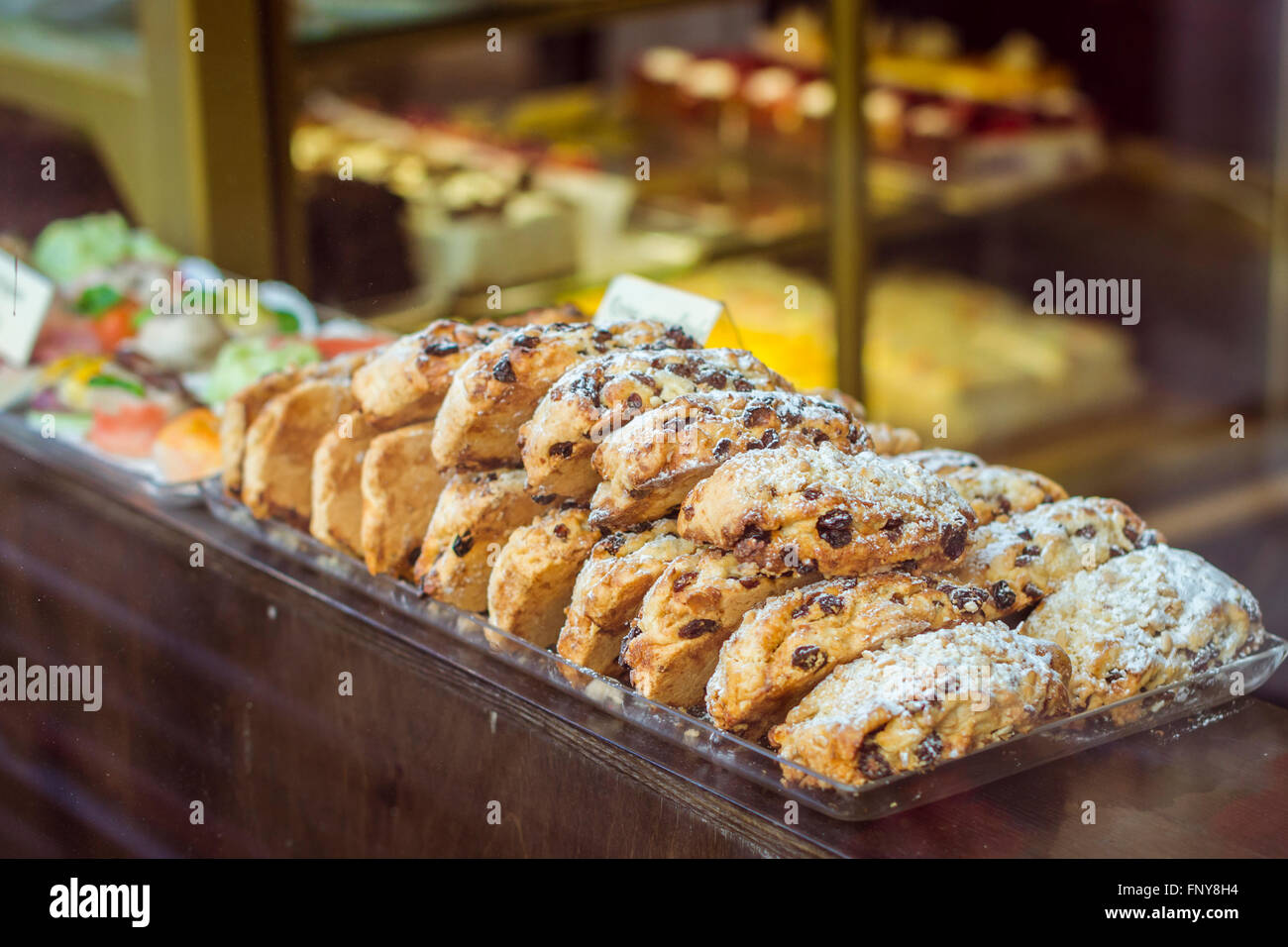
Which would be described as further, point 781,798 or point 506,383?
point 506,383

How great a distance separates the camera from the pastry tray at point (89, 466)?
1.84 m

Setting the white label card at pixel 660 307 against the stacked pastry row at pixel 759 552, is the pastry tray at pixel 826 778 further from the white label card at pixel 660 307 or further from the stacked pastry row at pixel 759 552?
the white label card at pixel 660 307

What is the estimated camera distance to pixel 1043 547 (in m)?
1.33

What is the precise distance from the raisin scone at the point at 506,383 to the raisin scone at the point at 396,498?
0.09 metres

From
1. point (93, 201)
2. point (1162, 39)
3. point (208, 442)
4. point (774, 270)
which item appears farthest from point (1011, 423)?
point (208, 442)

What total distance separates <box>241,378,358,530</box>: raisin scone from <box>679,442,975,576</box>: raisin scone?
0.60m

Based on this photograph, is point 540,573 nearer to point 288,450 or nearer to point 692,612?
point 692,612

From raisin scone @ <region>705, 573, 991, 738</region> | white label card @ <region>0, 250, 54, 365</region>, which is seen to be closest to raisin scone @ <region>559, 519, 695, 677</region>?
raisin scone @ <region>705, 573, 991, 738</region>

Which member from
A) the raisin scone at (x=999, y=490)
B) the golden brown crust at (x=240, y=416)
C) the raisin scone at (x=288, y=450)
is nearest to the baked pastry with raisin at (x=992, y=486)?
the raisin scone at (x=999, y=490)

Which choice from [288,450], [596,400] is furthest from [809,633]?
[288,450]

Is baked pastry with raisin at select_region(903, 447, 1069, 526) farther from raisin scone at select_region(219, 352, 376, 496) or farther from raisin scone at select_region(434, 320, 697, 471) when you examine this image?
raisin scone at select_region(219, 352, 376, 496)

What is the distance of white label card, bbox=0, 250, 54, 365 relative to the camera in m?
2.14

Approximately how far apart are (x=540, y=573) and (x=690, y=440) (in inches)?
7.9

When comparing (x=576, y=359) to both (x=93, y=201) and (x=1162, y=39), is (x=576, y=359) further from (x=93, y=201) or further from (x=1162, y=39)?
(x=1162, y=39)
